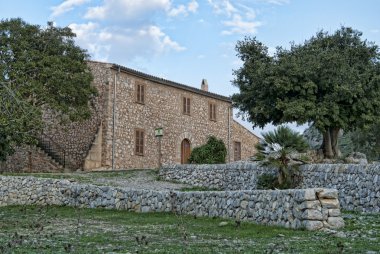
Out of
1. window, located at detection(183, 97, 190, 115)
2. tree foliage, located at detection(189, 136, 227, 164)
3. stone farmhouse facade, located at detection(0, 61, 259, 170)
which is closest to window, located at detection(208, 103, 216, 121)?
stone farmhouse facade, located at detection(0, 61, 259, 170)

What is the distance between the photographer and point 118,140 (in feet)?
119

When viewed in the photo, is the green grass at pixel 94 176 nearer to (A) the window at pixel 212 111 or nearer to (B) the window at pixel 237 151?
(A) the window at pixel 212 111

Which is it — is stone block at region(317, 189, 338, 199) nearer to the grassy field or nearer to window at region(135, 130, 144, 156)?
the grassy field

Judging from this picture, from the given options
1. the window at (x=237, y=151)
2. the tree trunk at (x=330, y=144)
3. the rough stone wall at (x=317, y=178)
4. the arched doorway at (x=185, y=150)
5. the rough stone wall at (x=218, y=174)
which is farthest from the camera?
the window at (x=237, y=151)

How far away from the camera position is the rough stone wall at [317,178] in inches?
757

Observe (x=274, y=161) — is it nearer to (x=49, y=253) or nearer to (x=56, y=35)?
(x=49, y=253)

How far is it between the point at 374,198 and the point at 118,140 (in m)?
20.1

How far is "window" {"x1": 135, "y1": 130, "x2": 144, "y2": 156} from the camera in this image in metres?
37.8

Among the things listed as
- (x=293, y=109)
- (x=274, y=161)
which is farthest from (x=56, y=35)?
(x=274, y=161)

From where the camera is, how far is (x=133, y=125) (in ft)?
123

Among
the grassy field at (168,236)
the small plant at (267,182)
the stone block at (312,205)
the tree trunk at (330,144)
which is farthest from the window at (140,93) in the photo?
the stone block at (312,205)

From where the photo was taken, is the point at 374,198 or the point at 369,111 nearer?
the point at 374,198

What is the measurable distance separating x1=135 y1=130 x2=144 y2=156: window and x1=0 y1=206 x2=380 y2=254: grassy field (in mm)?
17860

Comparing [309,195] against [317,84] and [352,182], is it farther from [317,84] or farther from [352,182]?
[317,84]
